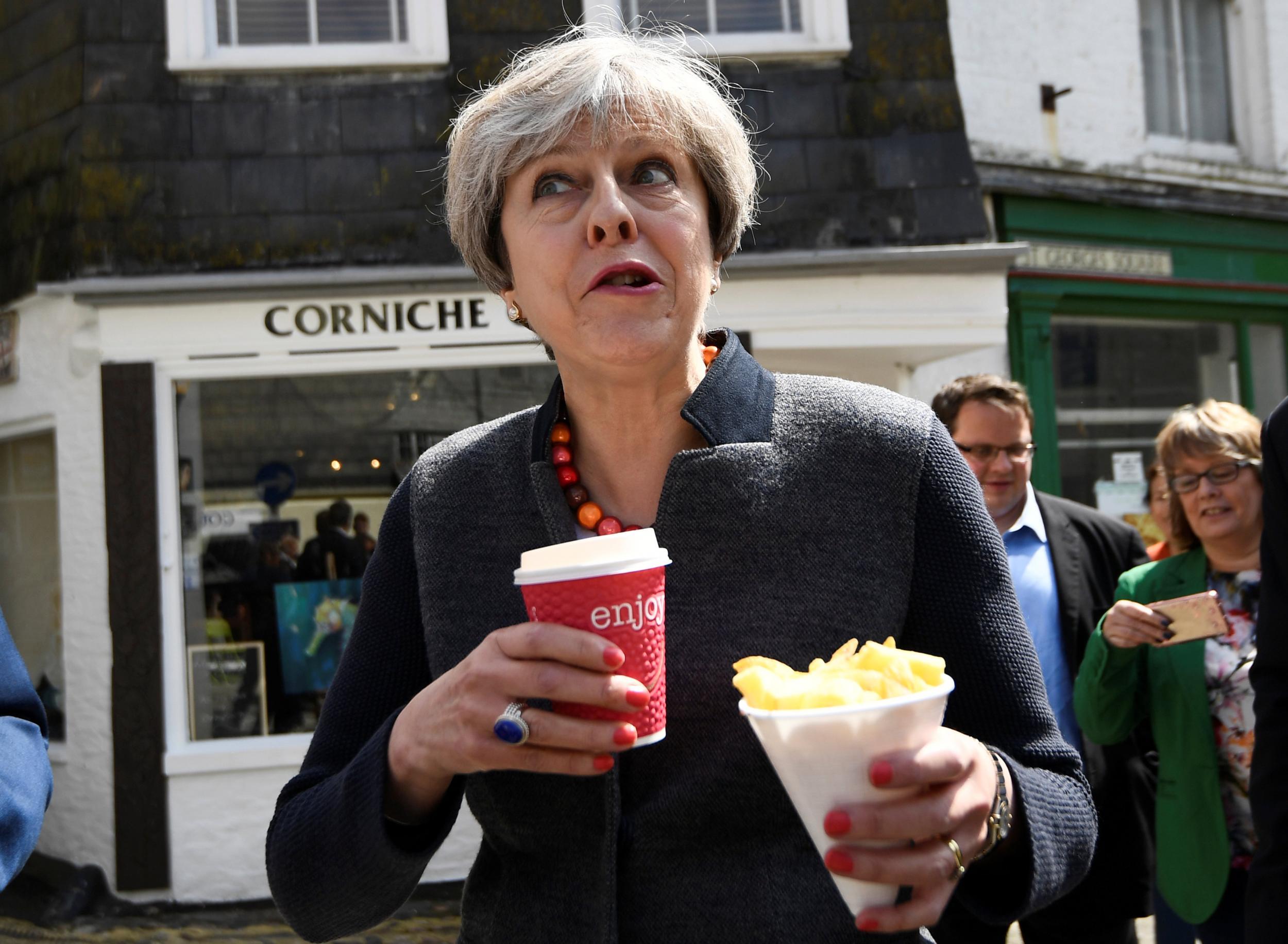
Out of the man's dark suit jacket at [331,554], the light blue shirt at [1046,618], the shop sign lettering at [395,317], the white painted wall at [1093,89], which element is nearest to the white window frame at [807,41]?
the white painted wall at [1093,89]

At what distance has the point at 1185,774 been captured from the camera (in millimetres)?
3604

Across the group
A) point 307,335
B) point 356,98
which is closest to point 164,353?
point 307,335

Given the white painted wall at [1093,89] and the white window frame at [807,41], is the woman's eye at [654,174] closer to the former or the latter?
the white window frame at [807,41]

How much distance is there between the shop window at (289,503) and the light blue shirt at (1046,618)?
3.80 metres

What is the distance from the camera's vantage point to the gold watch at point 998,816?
4.07 ft

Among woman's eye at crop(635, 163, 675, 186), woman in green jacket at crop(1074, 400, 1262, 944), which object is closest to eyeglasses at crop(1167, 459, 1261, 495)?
woman in green jacket at crop(1074, 400, 1262, 944)

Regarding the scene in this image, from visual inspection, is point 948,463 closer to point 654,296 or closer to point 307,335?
point 654,296

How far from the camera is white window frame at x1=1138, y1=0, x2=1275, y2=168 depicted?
33.4 feet

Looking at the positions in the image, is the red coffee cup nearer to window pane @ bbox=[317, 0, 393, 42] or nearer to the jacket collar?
the jacket collar

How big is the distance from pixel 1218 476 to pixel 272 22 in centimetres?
614

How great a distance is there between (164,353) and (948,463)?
20.8ft

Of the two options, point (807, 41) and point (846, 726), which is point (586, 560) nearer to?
point (846, 726)

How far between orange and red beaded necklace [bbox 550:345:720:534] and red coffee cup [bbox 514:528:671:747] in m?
0.33

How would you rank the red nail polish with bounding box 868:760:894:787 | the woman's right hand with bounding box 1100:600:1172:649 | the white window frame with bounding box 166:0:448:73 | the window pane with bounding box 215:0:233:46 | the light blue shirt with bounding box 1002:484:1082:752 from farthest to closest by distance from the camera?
the window pane with bounding box 215:0:233:46, the white window frame with bounding box 166:0:448:73, the light blue shirt with bounding box 1002:484:1082:752, the woman's right hand with bounding box 1100:600:1172:649, the red nail polish with bounding box 868:760:894:787
